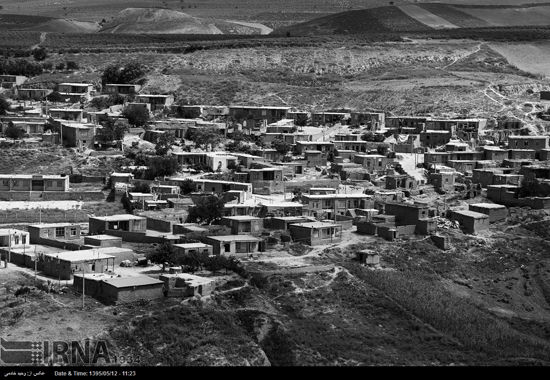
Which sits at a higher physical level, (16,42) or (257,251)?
(16,42)

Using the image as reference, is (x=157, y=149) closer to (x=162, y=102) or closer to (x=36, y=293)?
(x=162, y=102)

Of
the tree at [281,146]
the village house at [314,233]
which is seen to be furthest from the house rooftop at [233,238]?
the tree at [281,146]

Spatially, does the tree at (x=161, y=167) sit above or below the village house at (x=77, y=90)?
below

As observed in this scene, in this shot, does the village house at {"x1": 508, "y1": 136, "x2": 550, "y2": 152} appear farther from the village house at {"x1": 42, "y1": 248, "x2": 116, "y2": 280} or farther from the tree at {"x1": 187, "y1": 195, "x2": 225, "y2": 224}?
the village house at {"x1": 42, "y1": 248, "x2": 116, "y2": 280}

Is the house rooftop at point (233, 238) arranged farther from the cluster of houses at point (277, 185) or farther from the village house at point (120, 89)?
the village house at point (120, 89)

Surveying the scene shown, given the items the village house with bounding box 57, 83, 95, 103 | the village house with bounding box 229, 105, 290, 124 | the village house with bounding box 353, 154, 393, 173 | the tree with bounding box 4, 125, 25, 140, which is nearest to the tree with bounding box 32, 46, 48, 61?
the village house with bounding box 57, 83, 95, 103

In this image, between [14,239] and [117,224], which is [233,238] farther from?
[14,239]

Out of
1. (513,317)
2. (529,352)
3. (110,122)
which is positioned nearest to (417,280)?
(513,317)

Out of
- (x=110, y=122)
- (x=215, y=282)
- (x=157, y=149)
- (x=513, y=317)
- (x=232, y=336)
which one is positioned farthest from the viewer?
(x=110, y=122)
